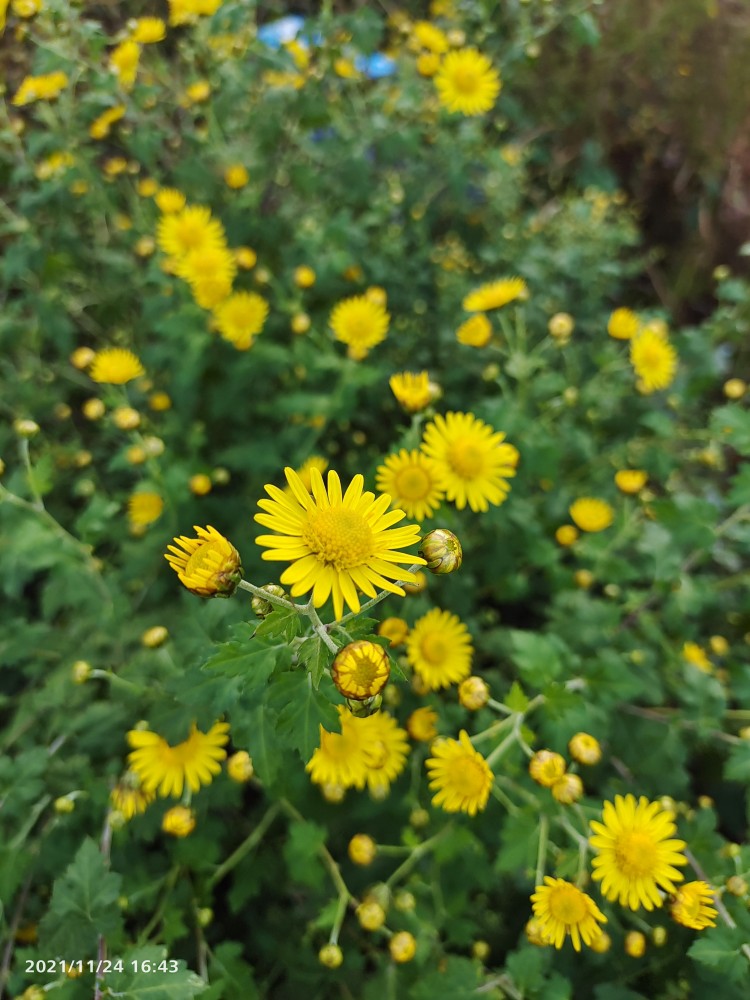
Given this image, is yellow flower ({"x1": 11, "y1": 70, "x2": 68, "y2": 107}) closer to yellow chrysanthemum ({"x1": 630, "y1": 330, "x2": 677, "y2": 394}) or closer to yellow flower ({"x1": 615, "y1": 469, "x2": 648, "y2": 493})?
yellow chrysanthemum ({"x1": 630, "y1": 330, "x2": 677, "y2": 394})

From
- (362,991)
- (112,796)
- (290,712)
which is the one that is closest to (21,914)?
(112,796)

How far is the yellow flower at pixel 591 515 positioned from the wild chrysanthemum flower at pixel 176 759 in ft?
4.38

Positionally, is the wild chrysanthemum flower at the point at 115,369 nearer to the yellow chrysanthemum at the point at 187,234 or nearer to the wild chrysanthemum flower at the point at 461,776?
the yellow chrysanthemum at the point at 187,234

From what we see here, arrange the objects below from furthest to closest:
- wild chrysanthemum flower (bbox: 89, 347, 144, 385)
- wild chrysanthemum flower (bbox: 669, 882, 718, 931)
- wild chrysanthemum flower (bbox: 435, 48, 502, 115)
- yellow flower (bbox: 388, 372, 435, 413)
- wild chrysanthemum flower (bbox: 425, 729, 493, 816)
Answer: wild chrysanthemum flower (bbox: 435, 48, 502, 115)
wild chrysanthemum flower (bbox: 89, 347, 144, 385)
yellow flower (bbox: 388, 372, 435, 413)
wild chrysanthemum flower (bbox: 425, 729, 493, 816)
wild chrysanthemum flower (bbox: 669, 882, 718, 931)

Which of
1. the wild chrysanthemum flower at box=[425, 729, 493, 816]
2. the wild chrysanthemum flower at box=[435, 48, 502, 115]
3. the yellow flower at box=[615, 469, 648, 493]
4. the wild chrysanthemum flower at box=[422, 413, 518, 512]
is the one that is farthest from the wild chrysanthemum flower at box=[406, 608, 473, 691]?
the wild chrysanthemum flower at box=[435, 48, 502, 115]

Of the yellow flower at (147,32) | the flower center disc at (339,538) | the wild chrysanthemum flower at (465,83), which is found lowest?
the flower center disc at (339,538)

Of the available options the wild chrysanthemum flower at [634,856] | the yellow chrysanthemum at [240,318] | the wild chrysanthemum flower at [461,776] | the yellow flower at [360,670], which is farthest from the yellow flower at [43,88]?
the wild chrysanthemum flower at [634,856]

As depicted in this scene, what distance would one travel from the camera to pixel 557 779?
152 cm

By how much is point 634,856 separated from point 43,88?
292 centimetres

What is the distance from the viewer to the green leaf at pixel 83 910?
57.0 inches

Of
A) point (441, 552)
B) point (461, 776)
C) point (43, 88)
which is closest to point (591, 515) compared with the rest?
point (461, 776)

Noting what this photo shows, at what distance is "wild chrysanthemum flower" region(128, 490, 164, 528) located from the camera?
2.26 m

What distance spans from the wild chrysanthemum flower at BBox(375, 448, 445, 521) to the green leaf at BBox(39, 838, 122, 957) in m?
1.02

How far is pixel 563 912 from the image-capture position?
138 centimetres
